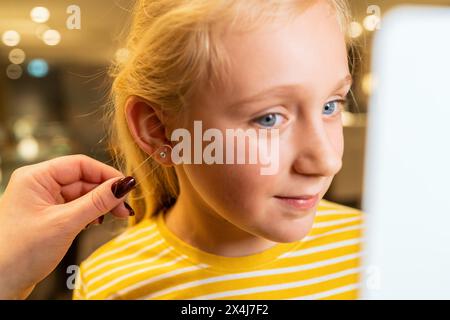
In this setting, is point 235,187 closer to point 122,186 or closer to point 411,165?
point 122,186

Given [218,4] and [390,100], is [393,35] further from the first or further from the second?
[218,4]

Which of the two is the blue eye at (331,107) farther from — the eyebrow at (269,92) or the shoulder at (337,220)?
the shoulder at (337,220)

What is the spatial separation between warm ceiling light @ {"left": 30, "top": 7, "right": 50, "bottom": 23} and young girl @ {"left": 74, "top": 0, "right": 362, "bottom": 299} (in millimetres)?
131

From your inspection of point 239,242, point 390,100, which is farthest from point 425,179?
point 239,242

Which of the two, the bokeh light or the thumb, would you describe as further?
the bokeh light

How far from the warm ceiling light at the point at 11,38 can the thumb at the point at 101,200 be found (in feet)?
0.79

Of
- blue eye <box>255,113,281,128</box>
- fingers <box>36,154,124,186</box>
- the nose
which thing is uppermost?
blue eye <box>255,113,281,128</box>

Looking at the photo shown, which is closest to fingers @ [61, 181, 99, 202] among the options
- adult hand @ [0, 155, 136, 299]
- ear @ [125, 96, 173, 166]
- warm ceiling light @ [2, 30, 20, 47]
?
adult hand @ [0, 155, 136, 299]

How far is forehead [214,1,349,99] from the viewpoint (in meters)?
0.46

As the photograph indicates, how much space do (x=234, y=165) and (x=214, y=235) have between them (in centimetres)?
14

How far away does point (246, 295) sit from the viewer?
59cm

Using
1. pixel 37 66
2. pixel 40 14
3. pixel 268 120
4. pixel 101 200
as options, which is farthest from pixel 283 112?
pixel 37 66

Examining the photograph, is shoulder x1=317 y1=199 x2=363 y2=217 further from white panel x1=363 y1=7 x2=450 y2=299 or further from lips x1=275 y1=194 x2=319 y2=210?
lips x1=275 y1=194 x2=319 y2=210
